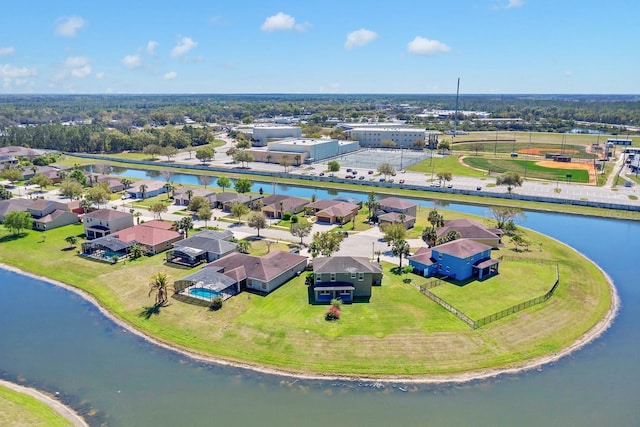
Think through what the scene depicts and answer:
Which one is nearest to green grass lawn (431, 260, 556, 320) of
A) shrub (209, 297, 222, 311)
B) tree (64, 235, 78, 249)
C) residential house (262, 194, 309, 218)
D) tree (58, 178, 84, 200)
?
shrub (209, 297, 222, 311)

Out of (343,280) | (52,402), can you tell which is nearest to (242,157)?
(343,280)

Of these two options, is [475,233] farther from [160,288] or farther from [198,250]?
[160,288]

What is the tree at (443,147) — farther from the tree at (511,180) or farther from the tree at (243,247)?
the tree at (243,247)

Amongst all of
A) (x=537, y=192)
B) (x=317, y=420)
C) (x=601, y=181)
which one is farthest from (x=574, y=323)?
(x=601, y=181)

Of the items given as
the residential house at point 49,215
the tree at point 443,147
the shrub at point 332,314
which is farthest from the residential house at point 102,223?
the tree at point 443,147

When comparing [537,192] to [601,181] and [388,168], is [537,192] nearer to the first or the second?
[601,181]
